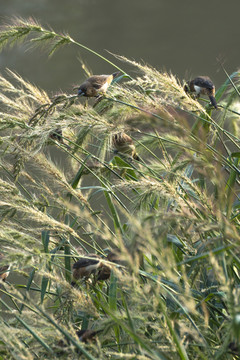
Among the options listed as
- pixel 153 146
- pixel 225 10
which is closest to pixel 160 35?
pixel 225 10

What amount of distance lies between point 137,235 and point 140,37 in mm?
4568

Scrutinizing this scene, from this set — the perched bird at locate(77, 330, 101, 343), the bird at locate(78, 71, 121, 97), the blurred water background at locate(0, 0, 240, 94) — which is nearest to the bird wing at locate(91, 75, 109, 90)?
the bird at locate(78, 71, 121, 97)

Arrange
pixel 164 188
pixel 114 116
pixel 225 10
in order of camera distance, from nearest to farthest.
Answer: pixel 164 188
pixel 114 116
pixel 225 10

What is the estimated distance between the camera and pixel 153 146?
1.97 meters

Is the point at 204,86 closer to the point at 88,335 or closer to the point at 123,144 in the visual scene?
the point at 123,144

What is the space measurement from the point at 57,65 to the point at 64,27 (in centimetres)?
41

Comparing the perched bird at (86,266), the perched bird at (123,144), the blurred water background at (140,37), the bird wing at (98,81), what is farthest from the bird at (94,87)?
the blurred water background at (140,37)

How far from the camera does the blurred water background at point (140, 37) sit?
5.16 meters

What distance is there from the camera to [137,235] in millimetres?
1067

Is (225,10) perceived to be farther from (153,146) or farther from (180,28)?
(153,146)

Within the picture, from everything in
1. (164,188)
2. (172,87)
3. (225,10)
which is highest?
(172,87)

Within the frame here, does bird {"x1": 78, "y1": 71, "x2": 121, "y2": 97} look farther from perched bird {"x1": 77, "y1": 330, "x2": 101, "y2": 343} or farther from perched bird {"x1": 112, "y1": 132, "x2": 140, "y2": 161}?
perched bird {"x1": 77, "y1": 330, "x2": 101, "y2": 343}

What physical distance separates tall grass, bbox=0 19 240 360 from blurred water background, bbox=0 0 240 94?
3.10 m

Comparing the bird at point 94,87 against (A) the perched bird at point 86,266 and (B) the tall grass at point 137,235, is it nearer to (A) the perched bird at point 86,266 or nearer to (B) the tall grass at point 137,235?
(B) the tall grass at point 137,235
